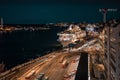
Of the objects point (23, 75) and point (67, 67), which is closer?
point (23, 75)

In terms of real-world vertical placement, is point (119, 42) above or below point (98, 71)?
above

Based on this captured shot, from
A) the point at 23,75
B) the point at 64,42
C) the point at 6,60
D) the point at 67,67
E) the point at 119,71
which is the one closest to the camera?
the point at 119,71

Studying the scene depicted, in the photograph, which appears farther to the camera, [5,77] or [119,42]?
[5,77]

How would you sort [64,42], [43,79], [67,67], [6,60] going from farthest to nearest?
[64,42], [6,60], [67,67], [43,79]

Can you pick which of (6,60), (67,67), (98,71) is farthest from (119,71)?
(6,60)

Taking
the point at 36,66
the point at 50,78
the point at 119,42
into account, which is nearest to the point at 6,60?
the point at 36,66

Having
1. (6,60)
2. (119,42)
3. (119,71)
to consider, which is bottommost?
(6,60)

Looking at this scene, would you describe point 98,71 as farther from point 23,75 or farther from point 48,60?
point 48,60

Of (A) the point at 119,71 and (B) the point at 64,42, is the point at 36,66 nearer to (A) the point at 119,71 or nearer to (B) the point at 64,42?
(A) the point at 119,71

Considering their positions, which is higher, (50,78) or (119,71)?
(119,71)
